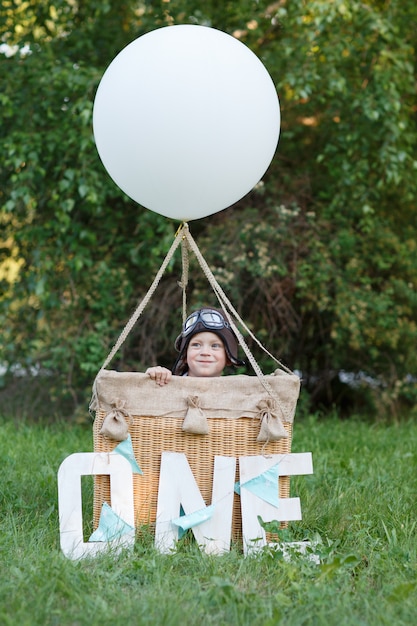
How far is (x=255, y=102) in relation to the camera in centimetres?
259

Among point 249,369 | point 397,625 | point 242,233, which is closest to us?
point 397,625

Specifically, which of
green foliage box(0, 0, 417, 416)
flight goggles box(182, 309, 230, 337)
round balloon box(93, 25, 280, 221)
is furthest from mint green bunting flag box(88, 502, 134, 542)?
green foliage box(0, 0, 417, 416)

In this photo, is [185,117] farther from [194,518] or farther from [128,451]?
[194,518]

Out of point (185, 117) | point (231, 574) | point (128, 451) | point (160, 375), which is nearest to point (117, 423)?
point (128, 451)

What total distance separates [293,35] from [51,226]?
75.5 inches

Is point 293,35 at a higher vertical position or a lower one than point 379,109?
higher

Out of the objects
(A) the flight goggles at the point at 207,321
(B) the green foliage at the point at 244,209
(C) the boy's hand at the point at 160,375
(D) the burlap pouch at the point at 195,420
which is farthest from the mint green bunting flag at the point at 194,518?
(B) the green foliage at the point at 244,209

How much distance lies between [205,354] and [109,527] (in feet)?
2.37

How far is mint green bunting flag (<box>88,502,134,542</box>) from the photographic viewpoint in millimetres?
2584

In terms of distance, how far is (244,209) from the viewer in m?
5.22

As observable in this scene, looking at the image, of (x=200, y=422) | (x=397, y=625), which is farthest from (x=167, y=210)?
(x=397, y=625)

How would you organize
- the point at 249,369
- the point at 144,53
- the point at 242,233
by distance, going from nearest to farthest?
the point at 144,53 < the point at 242,233 < the point at 249,369

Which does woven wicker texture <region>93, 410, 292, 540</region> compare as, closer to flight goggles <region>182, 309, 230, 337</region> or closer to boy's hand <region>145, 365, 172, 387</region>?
boy's hand <region>145, 365, 172, 387</region>

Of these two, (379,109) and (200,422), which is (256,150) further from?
(379,109)
